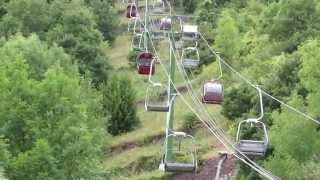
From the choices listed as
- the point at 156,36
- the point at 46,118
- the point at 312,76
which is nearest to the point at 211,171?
the point at 156,36

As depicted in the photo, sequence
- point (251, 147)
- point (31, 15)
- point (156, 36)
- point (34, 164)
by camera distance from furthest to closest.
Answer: point (31, 15)
point (156, 36)
point (34, 164)
point (251, 147)

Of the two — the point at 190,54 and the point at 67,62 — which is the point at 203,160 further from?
the point at 190,54

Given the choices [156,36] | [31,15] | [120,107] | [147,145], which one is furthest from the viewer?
[31,15]

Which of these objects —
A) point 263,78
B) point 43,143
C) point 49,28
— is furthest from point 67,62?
point 43,143

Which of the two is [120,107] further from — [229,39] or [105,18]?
[105,18]

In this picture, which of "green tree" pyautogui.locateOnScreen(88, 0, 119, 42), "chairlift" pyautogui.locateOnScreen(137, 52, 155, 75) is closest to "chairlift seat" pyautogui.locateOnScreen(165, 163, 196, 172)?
"chairlift" pyautogui.locateOnScreen(137, 52, 155, 75)

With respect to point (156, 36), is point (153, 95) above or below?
below
